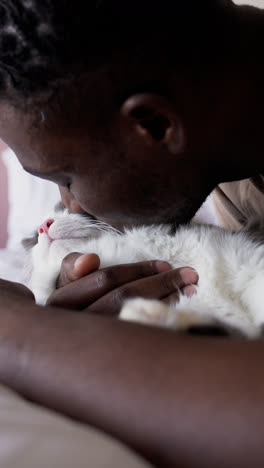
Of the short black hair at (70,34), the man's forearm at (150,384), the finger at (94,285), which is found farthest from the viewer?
the finger at (94,285)

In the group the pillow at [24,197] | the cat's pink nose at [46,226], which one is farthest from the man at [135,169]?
the pillow at [24,197]

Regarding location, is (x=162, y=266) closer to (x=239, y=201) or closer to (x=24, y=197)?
(x=239, y=201)

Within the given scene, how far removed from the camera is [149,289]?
0.64 m

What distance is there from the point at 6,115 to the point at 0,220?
130 centimetres

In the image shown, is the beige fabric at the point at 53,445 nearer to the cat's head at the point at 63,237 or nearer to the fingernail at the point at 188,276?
the fingernail at the point at 188,276

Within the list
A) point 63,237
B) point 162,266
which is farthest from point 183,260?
point 63,237

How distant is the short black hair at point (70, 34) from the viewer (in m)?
0.55

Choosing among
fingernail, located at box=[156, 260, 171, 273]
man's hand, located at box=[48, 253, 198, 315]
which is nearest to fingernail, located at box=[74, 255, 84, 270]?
man's hand, located at box=[48, 253, 198, 315]

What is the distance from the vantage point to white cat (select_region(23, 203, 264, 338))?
0.48 metres

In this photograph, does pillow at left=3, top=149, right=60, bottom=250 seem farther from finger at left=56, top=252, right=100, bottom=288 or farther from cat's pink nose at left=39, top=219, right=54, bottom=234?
finger at left=56, top=252, right=100, bottom=288

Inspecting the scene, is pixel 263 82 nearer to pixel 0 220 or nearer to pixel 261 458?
pixel 261 458

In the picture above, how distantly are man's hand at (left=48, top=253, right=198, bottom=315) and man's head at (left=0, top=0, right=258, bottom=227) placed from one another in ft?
0.33

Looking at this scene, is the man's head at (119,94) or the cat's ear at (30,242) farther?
the cat's ear at (30,242)

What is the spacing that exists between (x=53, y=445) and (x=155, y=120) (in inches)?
17.5
